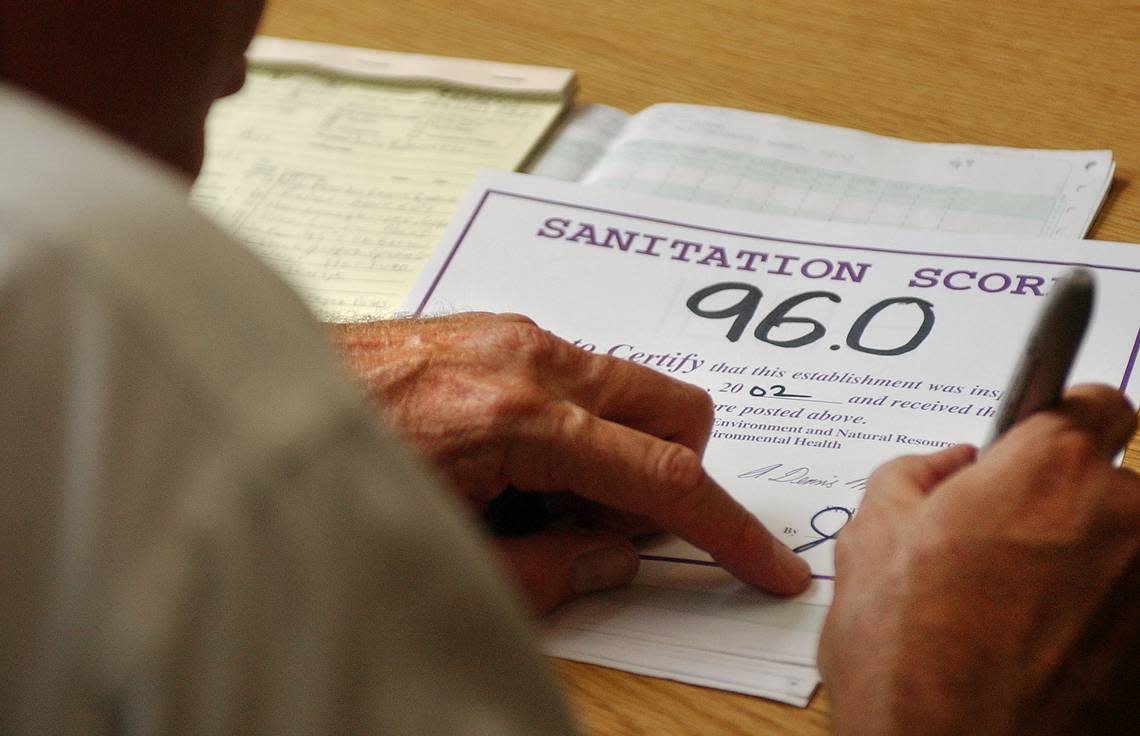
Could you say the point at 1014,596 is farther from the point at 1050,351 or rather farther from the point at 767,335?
the point at 767,335

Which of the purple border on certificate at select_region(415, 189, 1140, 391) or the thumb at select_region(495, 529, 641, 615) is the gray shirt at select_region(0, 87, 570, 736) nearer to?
the thumb at select_region(495, 529, 641, 615)

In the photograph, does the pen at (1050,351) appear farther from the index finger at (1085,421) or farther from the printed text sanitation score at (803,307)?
the printed text sanitation score at (803,307)

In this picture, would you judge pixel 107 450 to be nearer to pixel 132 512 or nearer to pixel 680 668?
pixel 132 512

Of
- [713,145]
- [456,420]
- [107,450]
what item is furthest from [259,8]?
[107,450]

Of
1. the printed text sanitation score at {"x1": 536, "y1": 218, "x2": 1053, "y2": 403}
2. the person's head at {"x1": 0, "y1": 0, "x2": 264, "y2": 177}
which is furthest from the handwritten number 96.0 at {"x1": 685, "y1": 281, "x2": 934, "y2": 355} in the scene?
the person's head at {"x1": 0, "y1": 0, "x2": 264, "y2": 177}

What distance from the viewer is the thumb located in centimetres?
58

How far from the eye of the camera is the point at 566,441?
597 mm

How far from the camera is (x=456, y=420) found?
619mm

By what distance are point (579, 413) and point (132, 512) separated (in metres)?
0.39

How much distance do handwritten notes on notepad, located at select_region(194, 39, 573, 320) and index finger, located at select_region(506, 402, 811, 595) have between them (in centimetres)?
21

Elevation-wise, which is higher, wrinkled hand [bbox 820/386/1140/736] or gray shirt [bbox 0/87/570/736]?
gray shirt [bbox 0/87/570/736]

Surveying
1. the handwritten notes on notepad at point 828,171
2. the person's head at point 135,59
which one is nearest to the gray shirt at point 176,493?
the person's head at point 135,59

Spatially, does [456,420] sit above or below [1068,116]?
below
